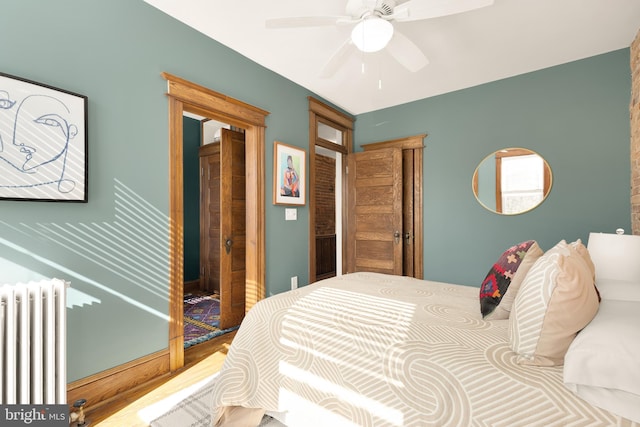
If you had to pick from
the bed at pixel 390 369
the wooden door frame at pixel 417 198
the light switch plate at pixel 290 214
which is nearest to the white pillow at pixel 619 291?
the bed at pixel 390 369

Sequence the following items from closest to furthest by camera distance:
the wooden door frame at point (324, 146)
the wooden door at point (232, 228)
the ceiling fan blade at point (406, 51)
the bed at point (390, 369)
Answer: the bed at point (390, 369) < the ceiling fan blade at point (406, 51) < the wooden door at point (232, 228) < the wooden door frame at point (324, 146)

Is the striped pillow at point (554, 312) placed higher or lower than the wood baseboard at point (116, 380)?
higher

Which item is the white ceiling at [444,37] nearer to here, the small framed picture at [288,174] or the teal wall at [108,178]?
the teal wall at [108,178]

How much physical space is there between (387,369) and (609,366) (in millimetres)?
645

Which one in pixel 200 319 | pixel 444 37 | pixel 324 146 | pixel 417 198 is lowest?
pixel 200 319

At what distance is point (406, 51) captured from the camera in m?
2.10

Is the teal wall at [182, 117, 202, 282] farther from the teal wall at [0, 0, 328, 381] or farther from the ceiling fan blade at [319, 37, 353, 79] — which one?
the ceiling fan blade at [319, 37, 353, 79]

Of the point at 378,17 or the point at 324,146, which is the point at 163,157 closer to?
the point at 378,17

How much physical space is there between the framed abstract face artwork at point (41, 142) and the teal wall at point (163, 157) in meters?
0.07

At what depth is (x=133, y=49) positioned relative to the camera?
2.01 m

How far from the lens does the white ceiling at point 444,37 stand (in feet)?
6.96

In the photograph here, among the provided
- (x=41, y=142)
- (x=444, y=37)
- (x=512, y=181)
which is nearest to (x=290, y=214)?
(x=41, y=142)

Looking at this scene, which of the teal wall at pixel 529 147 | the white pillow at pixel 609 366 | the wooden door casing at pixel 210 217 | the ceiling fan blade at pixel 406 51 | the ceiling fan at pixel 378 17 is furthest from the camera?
the wooden door casing at pixel 210 217

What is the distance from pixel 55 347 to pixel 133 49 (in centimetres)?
191
